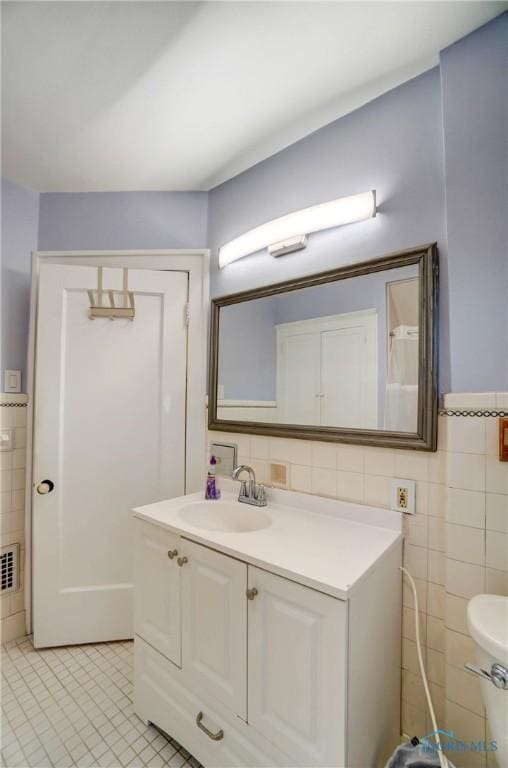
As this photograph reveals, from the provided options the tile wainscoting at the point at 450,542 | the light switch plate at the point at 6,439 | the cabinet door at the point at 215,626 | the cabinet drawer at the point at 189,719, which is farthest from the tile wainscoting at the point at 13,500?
the tile wainscoting at the point at 450,542

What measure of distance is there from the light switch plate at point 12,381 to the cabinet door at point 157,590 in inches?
42.9

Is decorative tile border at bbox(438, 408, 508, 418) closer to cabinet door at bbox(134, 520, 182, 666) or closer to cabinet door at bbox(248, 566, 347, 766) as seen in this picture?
cabinet door at bbox(248, 566, 347, 766)

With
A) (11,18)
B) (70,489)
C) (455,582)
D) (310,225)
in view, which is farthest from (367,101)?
(70,489)

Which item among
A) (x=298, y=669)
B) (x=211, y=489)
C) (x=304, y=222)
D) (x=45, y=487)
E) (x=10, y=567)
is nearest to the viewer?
(x=298, y=669)

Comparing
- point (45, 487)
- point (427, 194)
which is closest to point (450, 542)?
point (427, 194)

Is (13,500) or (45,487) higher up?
(45,487)

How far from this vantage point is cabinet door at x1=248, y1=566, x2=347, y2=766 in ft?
2.78

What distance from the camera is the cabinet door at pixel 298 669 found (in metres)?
0.85

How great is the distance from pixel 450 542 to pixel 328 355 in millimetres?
762

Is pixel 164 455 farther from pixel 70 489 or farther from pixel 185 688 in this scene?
pixel 185 688

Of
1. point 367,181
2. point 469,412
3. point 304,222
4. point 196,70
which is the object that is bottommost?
point 469,412

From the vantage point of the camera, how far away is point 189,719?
1181mm

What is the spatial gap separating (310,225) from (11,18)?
45.3 inches

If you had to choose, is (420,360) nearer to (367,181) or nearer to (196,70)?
(367,181)
